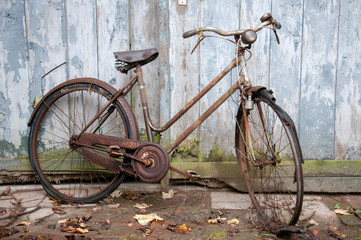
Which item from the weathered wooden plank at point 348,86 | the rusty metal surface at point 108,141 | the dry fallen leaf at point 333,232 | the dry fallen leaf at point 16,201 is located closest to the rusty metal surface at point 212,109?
the rusty metal surface at point 108,141

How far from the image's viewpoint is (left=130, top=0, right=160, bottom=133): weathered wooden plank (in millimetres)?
3164

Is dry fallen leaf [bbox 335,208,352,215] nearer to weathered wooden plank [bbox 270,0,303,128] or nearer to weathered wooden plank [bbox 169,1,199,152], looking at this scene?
weathered wooden plank [bbox 270,0,303,128]

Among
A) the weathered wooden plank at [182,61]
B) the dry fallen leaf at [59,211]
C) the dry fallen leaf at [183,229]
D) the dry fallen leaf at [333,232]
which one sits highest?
the weathered wooden plank at [182,61]

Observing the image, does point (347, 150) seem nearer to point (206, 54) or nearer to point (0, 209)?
point (206, 54)

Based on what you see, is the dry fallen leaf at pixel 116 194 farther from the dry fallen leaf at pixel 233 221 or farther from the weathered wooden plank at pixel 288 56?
the weathered wooden plank at pixel 288 56

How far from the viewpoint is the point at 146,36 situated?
3197mm

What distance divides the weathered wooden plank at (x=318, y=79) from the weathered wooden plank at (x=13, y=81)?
244 centimetres

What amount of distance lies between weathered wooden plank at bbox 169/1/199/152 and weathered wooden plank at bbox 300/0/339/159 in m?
0.92

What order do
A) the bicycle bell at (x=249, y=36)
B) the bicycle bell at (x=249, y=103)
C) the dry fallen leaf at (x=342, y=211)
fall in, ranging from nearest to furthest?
the bicycle bell at (x=249, y=36) < the bicycle bell at (x=249, y=103) < the dry fallen leaf at (x=342, y=211)

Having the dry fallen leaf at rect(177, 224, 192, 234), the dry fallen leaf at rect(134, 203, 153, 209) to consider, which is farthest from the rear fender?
the dry fallen leaf at rect(177, 224, 192, 234)

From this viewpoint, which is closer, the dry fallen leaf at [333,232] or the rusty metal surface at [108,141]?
the dry fallen leaf at [333,232]

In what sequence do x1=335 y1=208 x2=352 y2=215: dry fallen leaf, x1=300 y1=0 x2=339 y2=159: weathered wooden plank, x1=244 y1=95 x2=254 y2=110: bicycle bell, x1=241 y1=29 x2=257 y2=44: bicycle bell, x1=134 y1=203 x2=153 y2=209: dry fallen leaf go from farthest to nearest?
1. x1=300 y1=0 x2=339 y2=159: weathered wooden plank
2. x1=134 y1=203 x2=153 y2=209: dry fallen leaf
3. x1=335 y1=208 x2=352 y2=215: dry fallen leaf
4. x1=244 y1=95 x2=254 y2=110: bicycle bell
5. x1=241 y1=29 x2=257 y2=44: bicycle bell

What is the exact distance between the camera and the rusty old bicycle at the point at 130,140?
8.43 ft

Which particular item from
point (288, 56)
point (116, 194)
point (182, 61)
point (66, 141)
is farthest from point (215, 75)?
point (66, 141)
